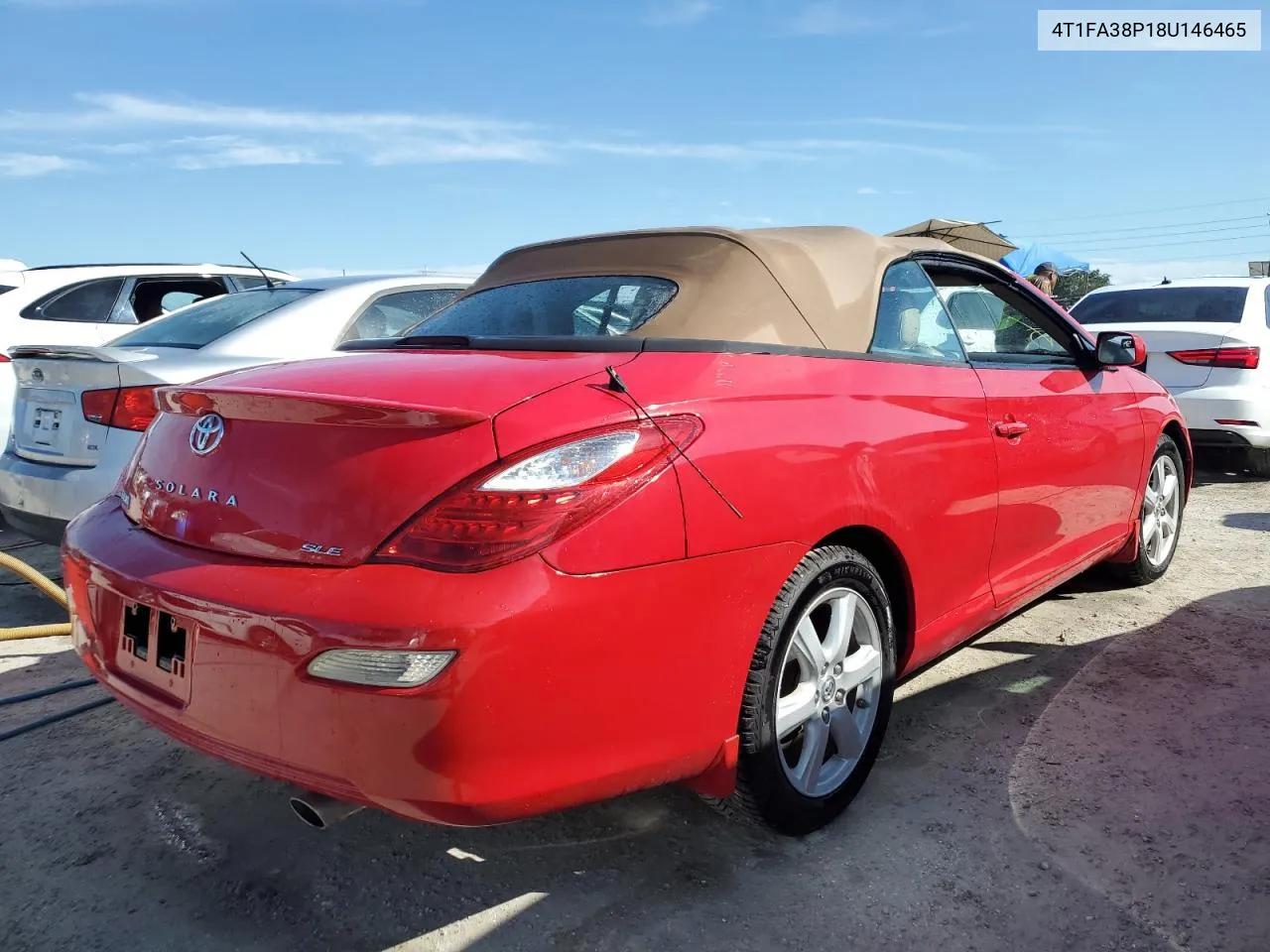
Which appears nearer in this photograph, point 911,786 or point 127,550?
point 127,550

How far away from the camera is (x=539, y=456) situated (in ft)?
6.10

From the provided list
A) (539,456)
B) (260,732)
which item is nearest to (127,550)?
(260,732)

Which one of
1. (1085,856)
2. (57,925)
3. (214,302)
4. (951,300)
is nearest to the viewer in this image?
(57,925)

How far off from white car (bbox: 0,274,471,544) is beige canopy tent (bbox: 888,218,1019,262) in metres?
10.4

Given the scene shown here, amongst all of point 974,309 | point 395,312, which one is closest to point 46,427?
point 395,312

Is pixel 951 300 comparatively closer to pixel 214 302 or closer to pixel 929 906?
pixel 929 906

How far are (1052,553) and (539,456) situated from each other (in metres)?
2.28

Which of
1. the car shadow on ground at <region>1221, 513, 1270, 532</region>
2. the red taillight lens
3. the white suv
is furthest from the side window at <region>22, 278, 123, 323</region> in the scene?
the car shadow on ground at <region>1221, 513, 1270, 532</region>

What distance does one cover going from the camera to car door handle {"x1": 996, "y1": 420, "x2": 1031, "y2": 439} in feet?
9.89

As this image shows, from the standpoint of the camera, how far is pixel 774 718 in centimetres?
223

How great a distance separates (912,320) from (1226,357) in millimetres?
5069

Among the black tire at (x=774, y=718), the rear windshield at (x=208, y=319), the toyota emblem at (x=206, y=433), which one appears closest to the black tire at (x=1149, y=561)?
the black tire at (x=774, y=718)

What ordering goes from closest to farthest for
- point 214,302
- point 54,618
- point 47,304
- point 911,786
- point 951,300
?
point 911,786 → point 951,300 → point 54,618 → point 214,302 → point 47,304

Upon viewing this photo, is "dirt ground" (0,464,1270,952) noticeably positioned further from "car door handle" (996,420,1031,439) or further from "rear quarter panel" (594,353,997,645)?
"car door handle" (996,420,1031,439)
